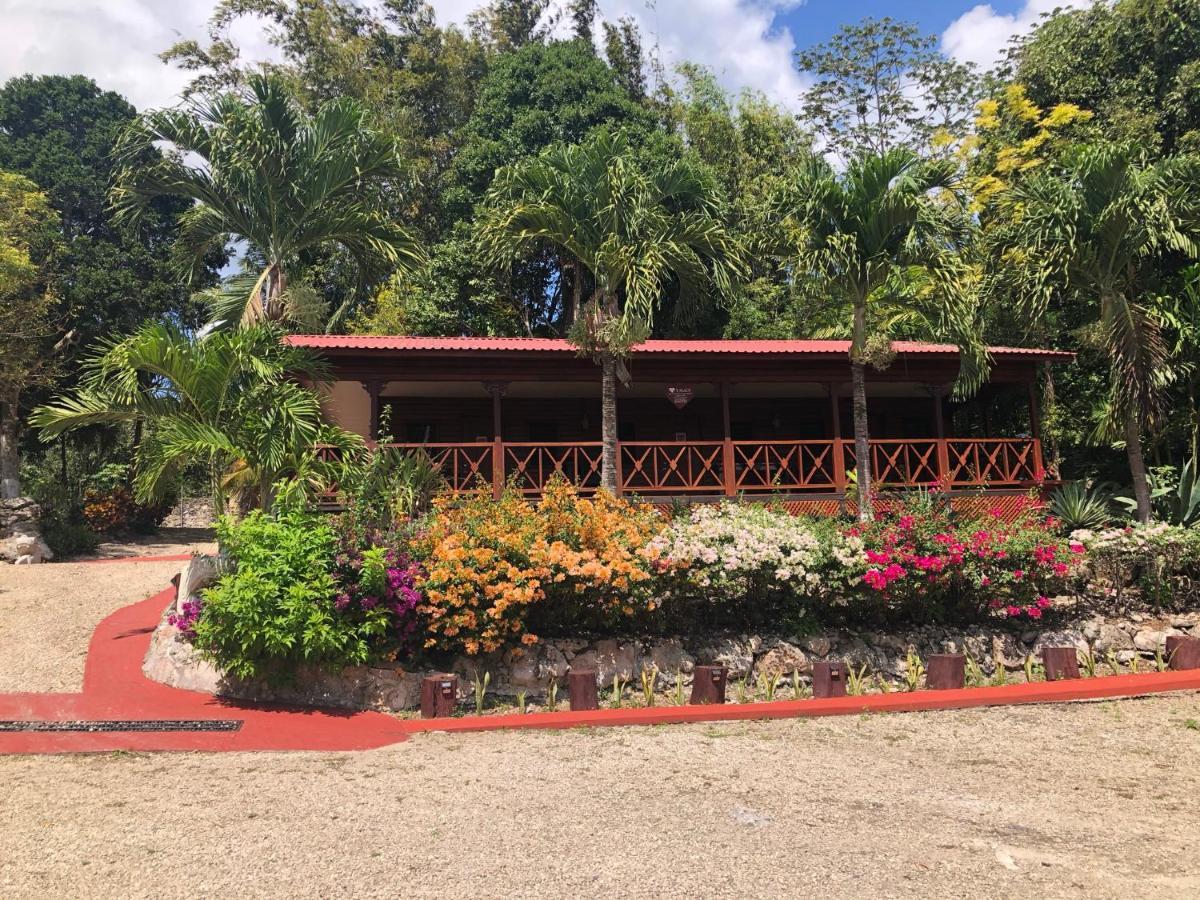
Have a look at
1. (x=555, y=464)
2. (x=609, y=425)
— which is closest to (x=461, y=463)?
(x=555, y=464)

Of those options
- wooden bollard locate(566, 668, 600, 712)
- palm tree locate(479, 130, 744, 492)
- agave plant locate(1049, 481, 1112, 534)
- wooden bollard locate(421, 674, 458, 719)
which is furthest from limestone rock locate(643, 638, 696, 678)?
agave plant locate(1049, 481, 1112, 534)

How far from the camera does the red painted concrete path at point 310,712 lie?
21.0ft

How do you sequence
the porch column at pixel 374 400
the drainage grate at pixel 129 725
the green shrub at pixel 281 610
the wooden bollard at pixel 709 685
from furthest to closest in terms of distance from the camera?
the porch column at pixel 374 400
the wooden bollard at pixel 709 685
the green shrub at pixel 281 610
the drainage grate at pixel 129 725

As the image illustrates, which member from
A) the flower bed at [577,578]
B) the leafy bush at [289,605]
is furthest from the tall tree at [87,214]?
the flower bed at [577,578]

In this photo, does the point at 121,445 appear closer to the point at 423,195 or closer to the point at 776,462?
the point at 423,195

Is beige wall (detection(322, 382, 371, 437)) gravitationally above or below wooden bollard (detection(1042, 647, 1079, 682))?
above

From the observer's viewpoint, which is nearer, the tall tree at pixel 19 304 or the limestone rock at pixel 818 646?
the limestone rock at pixel 818 646

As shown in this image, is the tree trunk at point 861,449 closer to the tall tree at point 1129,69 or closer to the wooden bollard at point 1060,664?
the wooden bollard at point 1060,664

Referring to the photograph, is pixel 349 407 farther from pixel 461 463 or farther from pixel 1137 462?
pixel 1137 462

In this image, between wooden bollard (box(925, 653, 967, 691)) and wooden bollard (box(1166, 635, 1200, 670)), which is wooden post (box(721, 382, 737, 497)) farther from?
wooden bollard (box(1166, 635, 1200, 670))

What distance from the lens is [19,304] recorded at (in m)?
17.7

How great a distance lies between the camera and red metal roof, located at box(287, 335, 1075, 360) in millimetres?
12109

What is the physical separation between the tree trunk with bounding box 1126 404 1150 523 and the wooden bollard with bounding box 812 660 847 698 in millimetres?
6507

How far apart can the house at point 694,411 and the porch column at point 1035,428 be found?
23 millimetres
